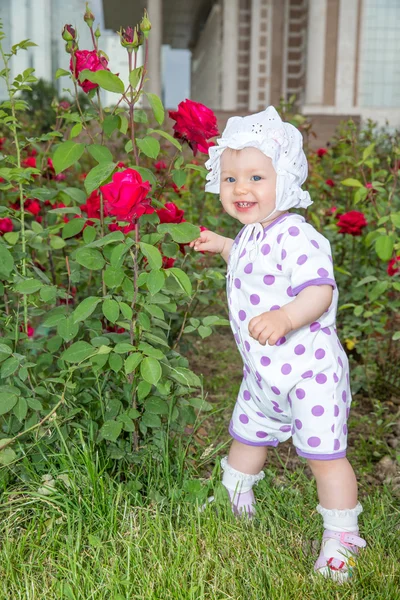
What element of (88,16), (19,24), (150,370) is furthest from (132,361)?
(19,24)

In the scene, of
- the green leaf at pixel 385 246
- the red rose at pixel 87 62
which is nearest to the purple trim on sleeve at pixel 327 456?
the green leaf at pixel 385 246

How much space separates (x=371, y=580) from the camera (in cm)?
137

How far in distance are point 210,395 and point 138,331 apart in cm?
103

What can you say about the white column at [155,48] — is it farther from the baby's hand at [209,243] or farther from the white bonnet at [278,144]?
the white bonnet at [278,144]

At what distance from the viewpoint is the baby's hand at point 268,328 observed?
1.21 meters

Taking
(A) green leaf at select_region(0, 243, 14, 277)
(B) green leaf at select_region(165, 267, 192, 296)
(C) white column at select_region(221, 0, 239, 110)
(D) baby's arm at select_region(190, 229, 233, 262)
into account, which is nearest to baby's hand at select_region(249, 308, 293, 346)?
(B) green leaf at select_region(165, 267, 192, 296)

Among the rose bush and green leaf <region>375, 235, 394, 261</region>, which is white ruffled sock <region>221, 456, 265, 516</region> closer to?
the rose bush

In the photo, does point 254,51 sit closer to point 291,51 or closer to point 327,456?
point 291,51

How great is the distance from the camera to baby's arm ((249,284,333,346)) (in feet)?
3.97

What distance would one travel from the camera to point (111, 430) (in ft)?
5.12

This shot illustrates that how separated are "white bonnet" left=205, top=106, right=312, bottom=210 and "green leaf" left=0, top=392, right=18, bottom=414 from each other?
29.6 inches

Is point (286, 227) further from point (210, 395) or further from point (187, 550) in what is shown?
point (210, 395)

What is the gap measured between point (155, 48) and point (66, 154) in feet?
47.1

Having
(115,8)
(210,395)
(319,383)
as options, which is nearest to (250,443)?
(319,383)
